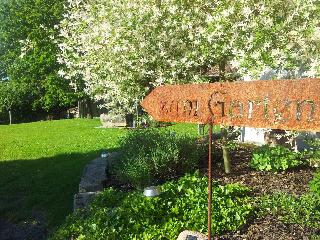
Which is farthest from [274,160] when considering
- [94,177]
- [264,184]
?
[94,177]

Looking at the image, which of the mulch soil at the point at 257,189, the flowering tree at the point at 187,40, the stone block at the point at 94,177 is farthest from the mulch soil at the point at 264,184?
the stone block at the point at 94,177

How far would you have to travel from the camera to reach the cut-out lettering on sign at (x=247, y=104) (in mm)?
2410

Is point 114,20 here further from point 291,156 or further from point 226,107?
point 226,107

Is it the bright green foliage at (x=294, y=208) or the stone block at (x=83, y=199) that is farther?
the stone block at (x=83, y=199)

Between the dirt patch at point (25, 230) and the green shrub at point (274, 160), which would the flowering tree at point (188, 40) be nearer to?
the green shrub at point (274, 160)

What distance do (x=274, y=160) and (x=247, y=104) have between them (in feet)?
18.2

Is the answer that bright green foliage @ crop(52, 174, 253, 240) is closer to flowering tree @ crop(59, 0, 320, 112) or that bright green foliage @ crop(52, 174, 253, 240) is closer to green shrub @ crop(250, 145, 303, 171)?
green shrub @ crop(250, 145, 303, 171)

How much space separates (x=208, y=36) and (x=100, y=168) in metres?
3.60

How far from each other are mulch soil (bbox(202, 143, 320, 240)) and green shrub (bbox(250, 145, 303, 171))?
13cm

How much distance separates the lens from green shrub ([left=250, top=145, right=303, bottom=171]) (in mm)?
7801

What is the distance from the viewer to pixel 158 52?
8289 mm

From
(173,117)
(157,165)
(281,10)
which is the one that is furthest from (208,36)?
(173,117)

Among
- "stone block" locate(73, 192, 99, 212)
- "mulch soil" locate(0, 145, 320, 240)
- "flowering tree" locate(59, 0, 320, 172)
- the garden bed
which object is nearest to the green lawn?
"mulch soil" locate(0, 145, 320, 240)

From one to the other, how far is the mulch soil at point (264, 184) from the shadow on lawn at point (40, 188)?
10.1 feet
